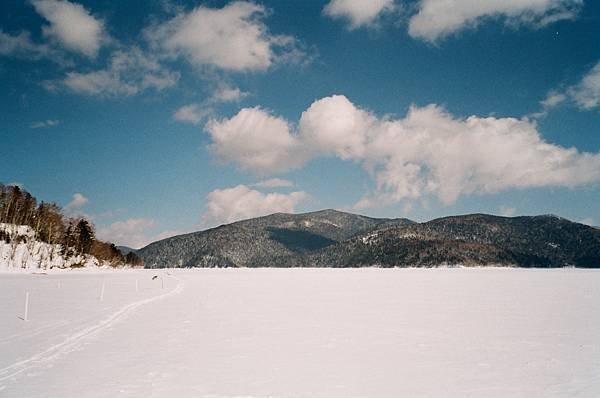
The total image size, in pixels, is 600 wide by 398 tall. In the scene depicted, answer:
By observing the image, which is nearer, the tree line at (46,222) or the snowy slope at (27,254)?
the snowy slope at (27,254)

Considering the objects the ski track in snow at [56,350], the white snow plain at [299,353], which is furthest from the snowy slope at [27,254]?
the ski track in snow at [56,350]

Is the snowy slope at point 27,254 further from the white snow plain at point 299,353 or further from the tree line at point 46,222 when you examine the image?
the white snow plain at point 299,353

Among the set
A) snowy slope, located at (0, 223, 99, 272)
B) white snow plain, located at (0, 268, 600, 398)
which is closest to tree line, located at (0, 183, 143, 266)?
snowy slope, located at (0, 223, 99, 272)

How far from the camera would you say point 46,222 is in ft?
324

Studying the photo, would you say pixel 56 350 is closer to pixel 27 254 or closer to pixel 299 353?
pixel 299 353

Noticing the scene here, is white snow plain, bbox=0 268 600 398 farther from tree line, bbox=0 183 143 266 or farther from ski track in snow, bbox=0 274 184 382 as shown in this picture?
tree line, bbox=0 183 143 266

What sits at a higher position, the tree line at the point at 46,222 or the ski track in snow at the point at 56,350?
the tree line at the point at 46,222

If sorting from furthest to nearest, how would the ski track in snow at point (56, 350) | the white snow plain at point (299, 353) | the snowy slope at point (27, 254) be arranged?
the snowy slope at point (27, 254), the ski track in snow at point (56, 350), the white snow plain at point (299, 353)

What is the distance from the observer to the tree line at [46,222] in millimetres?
94250

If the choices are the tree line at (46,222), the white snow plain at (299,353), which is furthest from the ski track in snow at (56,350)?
the tree line at (46,222)

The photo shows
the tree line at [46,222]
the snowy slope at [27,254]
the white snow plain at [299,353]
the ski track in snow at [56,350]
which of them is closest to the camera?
the white snow plain at [299,353]

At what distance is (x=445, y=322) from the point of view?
2055 cm

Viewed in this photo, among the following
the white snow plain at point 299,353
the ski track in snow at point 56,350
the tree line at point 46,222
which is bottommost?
the ski track in snow at point 56,350

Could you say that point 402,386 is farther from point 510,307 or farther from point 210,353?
point 510,307
